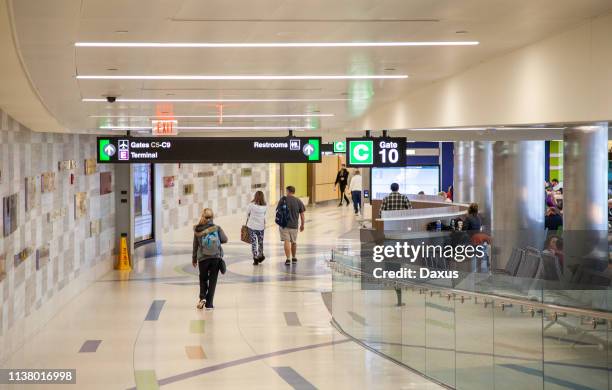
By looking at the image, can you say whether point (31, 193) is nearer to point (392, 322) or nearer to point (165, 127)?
point (165, 127)

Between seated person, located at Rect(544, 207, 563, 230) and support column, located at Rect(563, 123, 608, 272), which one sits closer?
support column, located at Rect(563, 123, 608, 272)

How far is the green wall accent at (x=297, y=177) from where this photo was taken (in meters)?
40.7

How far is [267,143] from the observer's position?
1531 cm

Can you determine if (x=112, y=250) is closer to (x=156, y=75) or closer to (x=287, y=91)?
(x=287, y=91)

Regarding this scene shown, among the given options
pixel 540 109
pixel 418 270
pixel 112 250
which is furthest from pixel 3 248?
pixel 112 250

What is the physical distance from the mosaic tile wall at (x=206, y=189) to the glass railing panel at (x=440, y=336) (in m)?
14.9

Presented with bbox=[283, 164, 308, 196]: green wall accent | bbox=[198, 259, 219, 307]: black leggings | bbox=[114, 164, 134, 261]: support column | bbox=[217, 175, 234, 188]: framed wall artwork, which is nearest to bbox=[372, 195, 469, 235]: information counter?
bbox=[198, 259, 219, 307]: black leggings

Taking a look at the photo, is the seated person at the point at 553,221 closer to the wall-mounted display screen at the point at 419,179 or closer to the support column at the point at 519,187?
the support column at the point at 519,187

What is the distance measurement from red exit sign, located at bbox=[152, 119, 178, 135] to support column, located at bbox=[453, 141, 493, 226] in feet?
29.6

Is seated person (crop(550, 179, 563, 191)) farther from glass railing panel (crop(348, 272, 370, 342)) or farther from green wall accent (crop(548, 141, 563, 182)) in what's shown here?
glass railing panel (crop(348, 272, 370, 342))

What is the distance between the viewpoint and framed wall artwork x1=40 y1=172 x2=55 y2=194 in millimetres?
13526

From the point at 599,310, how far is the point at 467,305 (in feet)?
6.54

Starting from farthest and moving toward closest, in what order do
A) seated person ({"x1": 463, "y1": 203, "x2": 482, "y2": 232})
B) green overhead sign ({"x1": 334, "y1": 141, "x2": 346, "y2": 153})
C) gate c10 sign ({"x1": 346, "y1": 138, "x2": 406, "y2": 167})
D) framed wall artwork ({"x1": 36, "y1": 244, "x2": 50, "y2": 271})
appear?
green overhead sign ({"x1": 334, "y1": 141, "x2": 346, "y2": 153}) < seated person ({"x1": 463, "y1": 203, "x2": 482, "y2": 232}) < gate c10 sign ({"x1": 346, "y1": 138, "x2": 406, "y2": 167}) < framed wall artwork ({"x1": 36, "y1": 244, "x2": 50, "y2": 271})

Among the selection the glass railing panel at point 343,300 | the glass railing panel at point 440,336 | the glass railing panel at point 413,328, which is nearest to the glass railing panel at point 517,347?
the glass railing panel at point 440,336
